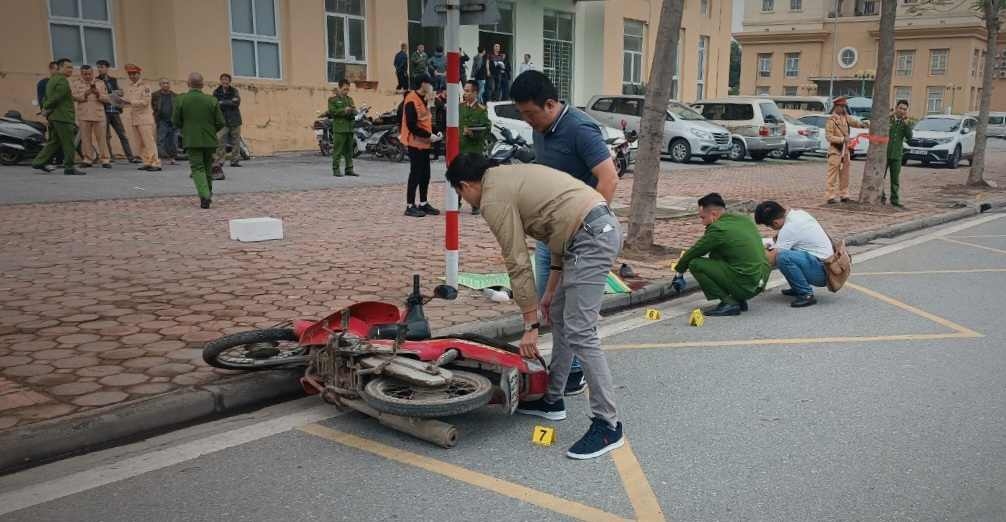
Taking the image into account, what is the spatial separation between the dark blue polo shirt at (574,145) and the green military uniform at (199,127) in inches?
284

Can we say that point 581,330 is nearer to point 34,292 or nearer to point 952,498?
point 952,498

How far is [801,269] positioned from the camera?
7.18 meters

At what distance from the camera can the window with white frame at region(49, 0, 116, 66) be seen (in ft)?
53.0

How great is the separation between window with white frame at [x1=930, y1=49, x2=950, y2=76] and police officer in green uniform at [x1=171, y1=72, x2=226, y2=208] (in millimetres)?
57472

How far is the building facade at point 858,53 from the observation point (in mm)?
55000

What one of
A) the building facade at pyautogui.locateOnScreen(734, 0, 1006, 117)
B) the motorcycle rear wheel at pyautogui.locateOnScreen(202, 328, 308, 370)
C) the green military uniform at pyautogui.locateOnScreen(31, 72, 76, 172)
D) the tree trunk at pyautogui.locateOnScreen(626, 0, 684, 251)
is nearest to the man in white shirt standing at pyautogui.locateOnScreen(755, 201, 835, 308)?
the tree trunk at pyautogui.locateOnScreen(626, 0, 684, 251)

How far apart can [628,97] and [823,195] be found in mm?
7880

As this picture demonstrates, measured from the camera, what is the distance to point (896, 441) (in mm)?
4098

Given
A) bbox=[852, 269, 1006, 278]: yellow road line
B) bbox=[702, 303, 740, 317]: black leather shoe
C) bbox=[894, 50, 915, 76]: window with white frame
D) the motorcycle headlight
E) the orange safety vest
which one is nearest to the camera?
bbox=[702, 303, 740, 317]: black leather shoe

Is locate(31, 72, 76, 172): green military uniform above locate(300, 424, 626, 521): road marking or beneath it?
above

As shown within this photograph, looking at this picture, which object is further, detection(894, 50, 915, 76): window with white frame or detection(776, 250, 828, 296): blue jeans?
detection(894, 50, 915, 76): window with white frame

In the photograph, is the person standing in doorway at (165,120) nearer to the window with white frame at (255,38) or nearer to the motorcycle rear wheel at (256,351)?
the window with white frame at (255,38)

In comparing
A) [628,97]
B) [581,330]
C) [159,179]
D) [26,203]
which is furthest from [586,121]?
[628,97]

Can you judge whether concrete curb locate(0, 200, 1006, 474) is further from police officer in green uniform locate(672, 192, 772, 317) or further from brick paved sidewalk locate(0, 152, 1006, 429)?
police officer in green uniform locate(672, 192, 772, 317)
